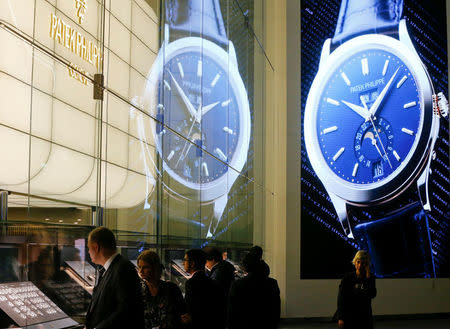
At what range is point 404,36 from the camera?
13.9 m

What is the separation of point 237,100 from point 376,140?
14.3 feet

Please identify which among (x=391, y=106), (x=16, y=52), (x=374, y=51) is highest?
(x=374, y=51)

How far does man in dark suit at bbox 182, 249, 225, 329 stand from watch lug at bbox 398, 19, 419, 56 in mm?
10280

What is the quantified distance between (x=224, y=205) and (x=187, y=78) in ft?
7.18

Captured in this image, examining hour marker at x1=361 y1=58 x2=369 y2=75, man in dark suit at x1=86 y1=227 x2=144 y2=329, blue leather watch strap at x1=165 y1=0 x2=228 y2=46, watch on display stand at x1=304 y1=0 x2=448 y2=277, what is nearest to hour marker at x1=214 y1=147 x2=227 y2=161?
blue leather watch strap at x1=165 y1=0 x2=228 y2=46

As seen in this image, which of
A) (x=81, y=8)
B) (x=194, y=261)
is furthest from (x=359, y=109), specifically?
(x=81, y=8)

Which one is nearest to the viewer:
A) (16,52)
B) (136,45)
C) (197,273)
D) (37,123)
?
(16,52)

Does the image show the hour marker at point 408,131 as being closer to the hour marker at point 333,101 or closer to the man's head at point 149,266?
the hour marker at point 333,101

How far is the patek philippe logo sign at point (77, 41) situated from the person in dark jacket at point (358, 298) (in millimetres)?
3014

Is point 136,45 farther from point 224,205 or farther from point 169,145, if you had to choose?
point 224,205

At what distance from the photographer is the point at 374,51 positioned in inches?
541

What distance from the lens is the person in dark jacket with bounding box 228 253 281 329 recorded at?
475 cm

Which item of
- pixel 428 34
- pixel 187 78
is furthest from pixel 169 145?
pixel 428 34

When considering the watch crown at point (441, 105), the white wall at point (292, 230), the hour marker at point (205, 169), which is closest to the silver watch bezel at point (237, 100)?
the hour marker at point (205, 169)
